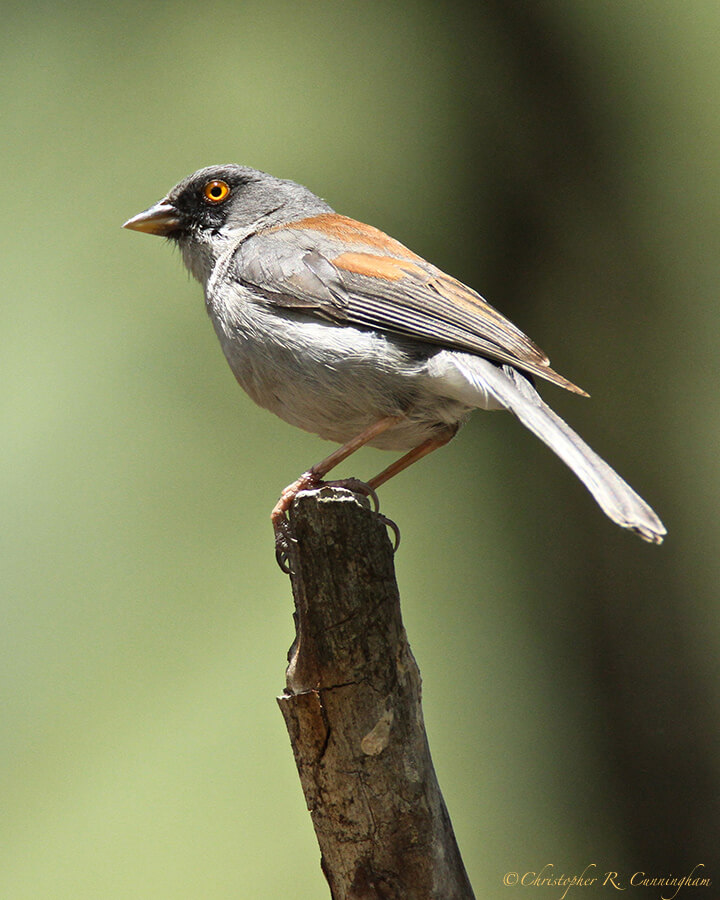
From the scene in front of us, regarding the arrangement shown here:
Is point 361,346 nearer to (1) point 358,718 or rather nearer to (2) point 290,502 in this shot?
(2) point 290,502

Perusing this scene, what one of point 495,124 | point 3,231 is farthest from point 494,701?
point 3,231

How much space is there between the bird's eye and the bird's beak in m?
0.16

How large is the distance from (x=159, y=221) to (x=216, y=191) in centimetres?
29

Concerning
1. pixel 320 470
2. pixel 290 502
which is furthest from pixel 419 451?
pixel 290 502

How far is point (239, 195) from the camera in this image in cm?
380

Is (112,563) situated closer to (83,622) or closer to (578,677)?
(83,622)

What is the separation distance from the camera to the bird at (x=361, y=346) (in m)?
2.87

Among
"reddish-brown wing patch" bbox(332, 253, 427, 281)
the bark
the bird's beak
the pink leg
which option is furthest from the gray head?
the bark

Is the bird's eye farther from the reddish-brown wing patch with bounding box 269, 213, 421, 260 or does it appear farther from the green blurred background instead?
the green blurred background

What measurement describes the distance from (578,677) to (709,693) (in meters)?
0.85

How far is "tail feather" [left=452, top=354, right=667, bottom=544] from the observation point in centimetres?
213

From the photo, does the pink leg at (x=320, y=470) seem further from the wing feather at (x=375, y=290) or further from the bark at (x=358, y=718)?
the bark at (x=358, y=718)

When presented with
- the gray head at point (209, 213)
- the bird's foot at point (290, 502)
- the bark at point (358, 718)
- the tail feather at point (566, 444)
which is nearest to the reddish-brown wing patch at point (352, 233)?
the gray head at point (209, 213)

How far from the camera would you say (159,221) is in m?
3.71
